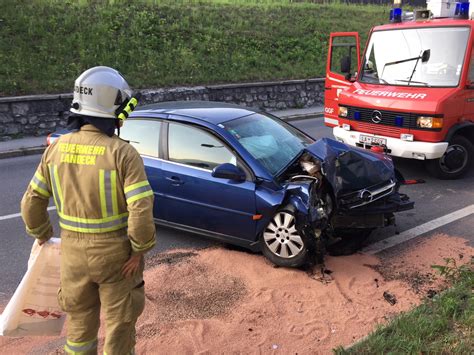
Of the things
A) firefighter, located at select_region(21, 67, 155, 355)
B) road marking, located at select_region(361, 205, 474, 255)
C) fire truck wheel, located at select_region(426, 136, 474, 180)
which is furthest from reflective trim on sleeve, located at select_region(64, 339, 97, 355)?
fire truck wheel, located at select_region(426, 136, 474, 180)

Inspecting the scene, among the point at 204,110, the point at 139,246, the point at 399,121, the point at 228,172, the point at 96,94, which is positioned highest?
the point at 96,94

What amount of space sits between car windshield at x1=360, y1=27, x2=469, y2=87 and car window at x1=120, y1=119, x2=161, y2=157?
15.0ft

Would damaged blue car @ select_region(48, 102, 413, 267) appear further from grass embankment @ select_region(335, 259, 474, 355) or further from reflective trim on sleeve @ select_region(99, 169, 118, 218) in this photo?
reflective trim on sleeve @ select_region(99, 169, 118, 218)

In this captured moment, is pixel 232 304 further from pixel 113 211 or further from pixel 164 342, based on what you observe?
pixel 113 211

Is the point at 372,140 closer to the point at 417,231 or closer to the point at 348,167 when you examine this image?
the point at 417,231

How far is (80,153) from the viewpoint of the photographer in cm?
240

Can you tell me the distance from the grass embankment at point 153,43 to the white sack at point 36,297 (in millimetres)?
9954

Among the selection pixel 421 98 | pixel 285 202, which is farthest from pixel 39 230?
pixel 421 98

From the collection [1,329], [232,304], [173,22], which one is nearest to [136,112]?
[232,304]

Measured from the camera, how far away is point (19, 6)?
47.6ft

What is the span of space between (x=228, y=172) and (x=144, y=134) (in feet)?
Answer: 4.61

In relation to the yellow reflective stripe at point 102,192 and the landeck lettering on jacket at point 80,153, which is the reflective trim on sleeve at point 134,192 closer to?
the yellow reflective stripe at point 102,192

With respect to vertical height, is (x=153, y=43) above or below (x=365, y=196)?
above

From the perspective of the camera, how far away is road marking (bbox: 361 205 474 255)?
5027 mm
